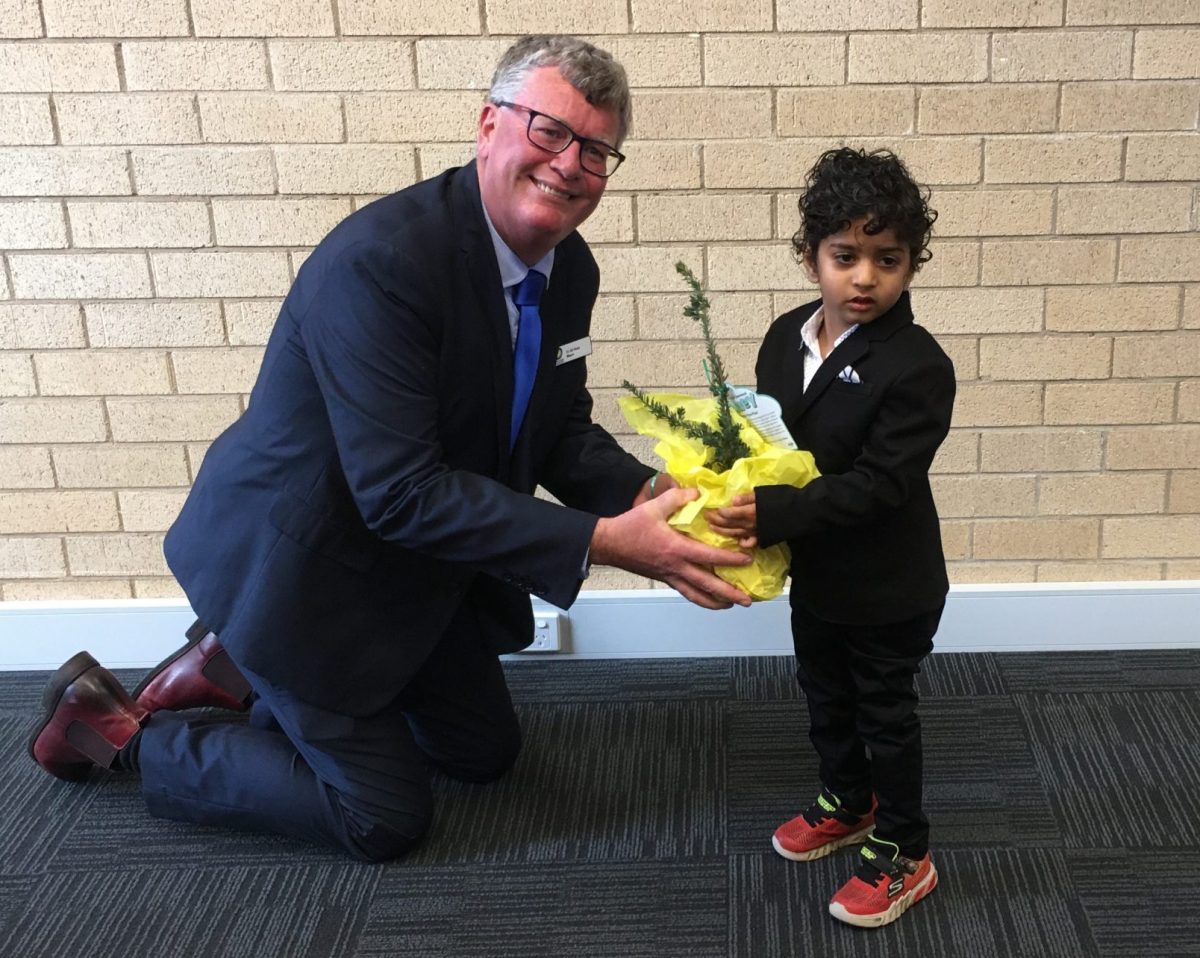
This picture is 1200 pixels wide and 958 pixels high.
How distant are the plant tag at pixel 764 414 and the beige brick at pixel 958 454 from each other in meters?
1.11

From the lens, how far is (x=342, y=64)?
2.58 meters

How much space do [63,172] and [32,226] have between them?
0.51 feet

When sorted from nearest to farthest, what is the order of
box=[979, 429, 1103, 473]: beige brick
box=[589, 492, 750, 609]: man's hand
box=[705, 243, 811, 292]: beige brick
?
box=[589, 492, 750, 609]: man's hand < box=[705, 243, 811, 292]: beige brick < box=[979, 429, 1103, 473]: beige brick

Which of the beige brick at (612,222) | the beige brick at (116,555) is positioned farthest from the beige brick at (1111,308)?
the beige brick at (116,555)

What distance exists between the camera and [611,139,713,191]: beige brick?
8.61ft

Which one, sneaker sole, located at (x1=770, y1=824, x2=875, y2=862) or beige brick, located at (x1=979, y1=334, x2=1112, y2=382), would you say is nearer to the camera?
sneaker sole, located at (x1=770, y1=824, x2=875, y2=862)

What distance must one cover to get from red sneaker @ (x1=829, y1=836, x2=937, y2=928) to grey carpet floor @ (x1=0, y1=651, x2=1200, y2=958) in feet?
0.09

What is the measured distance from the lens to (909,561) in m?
1.86

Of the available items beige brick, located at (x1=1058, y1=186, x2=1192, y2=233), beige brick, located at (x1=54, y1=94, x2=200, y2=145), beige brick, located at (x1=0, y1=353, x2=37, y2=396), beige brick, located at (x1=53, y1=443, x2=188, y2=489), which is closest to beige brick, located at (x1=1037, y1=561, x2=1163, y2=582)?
beige brick, located at (x1=1058, y1=186, x2=1192, y2=233)

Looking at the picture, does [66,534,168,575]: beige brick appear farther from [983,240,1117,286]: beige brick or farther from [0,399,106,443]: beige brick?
[983,240,1117,286]: beige brick

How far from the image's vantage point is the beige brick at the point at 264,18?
254 cm

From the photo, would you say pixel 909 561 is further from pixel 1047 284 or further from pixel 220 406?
pixel 220 406

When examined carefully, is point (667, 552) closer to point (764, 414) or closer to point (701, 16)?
point (764, 414)

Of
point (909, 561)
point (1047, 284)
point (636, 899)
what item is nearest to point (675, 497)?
point (909, 561)
